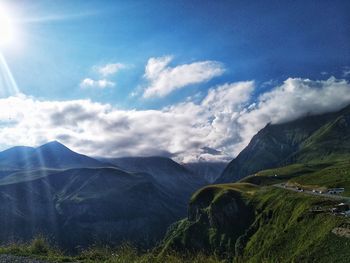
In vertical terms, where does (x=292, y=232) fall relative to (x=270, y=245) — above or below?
above

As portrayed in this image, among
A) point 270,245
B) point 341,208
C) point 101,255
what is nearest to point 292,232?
point 270,245

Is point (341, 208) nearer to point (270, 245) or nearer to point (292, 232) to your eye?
point (292, 232)

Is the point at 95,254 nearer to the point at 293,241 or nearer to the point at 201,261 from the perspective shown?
the point at 201,261

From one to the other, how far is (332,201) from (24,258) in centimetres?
10714

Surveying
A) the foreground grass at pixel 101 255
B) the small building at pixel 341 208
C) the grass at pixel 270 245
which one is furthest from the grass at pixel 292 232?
the small building at pixel 341 208

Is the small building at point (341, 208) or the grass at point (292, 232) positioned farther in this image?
the small building at point (341, 208)

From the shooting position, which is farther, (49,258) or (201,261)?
(49,258)

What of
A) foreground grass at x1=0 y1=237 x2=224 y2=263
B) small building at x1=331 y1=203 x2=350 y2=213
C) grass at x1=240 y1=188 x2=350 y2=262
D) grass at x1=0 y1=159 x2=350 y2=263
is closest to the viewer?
foreground grass at x1=0 y1=237 x2=224 y2=263

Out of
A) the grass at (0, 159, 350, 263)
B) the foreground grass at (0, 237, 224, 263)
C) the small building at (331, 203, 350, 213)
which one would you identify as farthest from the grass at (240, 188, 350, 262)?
the small building at (331, 203, 350, 213)

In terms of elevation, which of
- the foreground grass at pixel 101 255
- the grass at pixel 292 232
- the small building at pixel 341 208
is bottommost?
the grass at pixel 292 232

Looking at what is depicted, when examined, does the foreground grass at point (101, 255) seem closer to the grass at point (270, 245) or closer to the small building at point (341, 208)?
the grass at point (270, 245)

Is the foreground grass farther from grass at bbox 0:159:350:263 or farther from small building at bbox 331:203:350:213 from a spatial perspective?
small building at bbox 331:203:350:213

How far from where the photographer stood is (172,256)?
1723 centimetres

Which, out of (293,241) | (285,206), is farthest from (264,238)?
(293,241)
